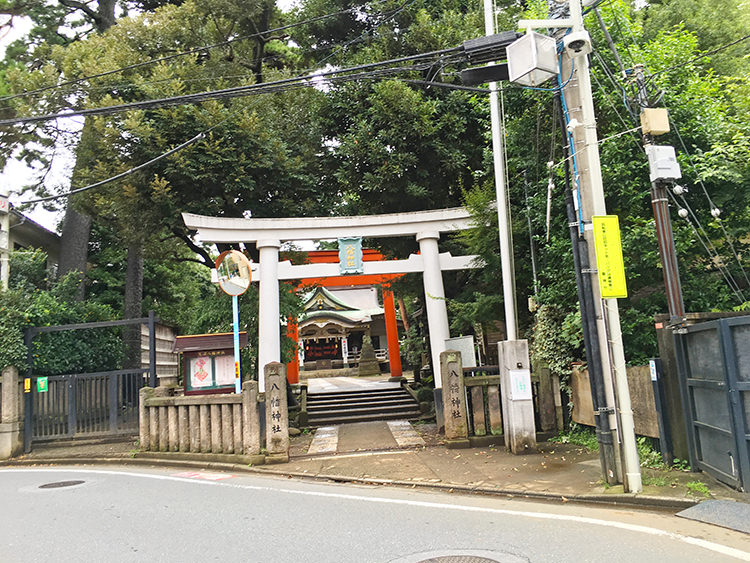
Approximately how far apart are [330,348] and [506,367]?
25522mm

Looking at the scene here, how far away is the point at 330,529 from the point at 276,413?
4.33 m

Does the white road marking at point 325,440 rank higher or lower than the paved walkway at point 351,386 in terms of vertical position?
lower

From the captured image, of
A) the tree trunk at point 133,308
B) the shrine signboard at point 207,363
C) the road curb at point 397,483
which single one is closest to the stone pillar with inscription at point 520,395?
the road curb at point 397,483

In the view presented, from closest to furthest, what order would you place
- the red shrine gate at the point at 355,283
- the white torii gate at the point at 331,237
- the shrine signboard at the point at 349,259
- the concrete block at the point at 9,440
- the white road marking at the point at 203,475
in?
the white road marking at the point at 203,475
the concrete block at the point at 9,440
the white torii gate at the point at 331,237
the shrine signboard at the point at 349,259
the red shrine gate at the point at 355,283

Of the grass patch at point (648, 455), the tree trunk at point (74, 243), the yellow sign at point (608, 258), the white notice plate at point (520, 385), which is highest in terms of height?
the tree trunk at point (74, 243)

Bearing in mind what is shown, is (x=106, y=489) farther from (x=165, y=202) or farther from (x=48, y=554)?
(x=165, y=202)

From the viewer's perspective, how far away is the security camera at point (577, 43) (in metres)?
6.65

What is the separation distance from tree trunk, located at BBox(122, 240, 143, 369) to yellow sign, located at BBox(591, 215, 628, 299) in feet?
47.5

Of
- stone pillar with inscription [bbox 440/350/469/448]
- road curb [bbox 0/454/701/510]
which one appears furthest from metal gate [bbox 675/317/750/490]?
stone pillar with inscription [bbox 440/350/469/448]

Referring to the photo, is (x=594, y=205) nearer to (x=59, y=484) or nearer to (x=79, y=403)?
(x=59, y=484)

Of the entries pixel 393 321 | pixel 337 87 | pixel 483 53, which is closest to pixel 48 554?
pixel 483 53

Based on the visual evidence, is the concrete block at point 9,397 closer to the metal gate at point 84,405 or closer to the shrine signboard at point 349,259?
the metal gate at point 84,405

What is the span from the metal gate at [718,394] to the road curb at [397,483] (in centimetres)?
68

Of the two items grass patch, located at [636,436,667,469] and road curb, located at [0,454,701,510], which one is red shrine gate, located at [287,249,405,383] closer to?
road curb, located at [0,454,701,510]
